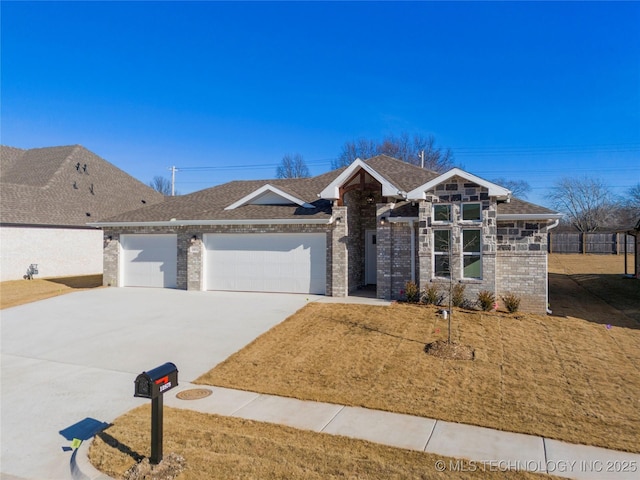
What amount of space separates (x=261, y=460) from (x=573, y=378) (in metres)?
5.76

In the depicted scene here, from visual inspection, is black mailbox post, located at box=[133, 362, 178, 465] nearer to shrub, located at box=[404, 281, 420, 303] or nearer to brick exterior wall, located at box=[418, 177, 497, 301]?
brick exterior wall, located at box=[418, 177, 497, 301]

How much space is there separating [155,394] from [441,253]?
1012 cm

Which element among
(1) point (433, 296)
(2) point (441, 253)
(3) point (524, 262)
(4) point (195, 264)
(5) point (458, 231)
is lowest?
(1) point (433, 296)

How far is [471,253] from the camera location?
12.5 metres

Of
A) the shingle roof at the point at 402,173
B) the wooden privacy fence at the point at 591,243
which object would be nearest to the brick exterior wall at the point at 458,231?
the shingle roof at the point at 402,173

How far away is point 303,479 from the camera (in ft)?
13.8

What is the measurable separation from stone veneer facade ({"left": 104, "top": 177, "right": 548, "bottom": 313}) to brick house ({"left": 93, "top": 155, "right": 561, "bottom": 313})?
0.10ft

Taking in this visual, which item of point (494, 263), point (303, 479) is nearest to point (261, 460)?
point (303, 479)

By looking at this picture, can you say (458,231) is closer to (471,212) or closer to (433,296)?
(471,212)

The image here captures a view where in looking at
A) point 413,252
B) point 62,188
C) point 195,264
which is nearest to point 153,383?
point 413,252

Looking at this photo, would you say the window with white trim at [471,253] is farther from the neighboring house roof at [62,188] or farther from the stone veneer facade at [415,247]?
the neighboring house roof at [62,188]

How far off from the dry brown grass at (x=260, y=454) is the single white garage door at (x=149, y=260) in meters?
12.1

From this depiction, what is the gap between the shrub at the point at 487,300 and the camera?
39.0ft

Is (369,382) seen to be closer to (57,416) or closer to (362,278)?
(57,416)
